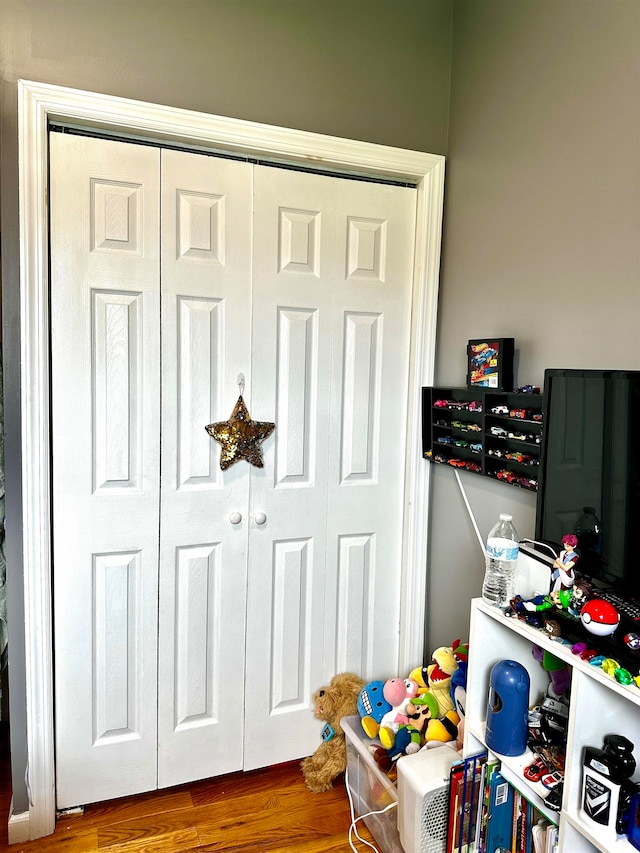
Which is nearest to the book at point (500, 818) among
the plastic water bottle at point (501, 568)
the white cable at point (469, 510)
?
the plastic water bottle at point (501, 568)

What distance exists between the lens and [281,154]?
184 cm

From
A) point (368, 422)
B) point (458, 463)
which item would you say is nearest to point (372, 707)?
point (458, 463)

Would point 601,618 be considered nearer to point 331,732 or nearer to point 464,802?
point 464,802

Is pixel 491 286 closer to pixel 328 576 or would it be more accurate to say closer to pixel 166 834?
pixel 328 576

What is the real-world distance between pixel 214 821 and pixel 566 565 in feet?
4.38

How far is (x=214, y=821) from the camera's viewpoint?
1.85 meters

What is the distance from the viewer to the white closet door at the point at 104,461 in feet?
5.57

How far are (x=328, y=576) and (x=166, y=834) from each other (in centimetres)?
86

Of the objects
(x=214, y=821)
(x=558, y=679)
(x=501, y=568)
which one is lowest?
(x=214, y=821)

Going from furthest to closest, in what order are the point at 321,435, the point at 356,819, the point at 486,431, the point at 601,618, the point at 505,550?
1. the point at 321,435
2. the point at 356,819
3. the point at 486,431
4. the point at 505,550
5. the point at 601,618

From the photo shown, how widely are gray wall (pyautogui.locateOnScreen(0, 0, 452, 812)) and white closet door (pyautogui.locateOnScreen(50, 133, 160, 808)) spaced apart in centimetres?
11

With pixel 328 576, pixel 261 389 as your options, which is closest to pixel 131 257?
pixel 261 389

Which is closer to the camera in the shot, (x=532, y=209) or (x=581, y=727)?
(x=581, y=727)

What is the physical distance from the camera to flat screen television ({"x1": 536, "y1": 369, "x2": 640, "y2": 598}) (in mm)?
1158
